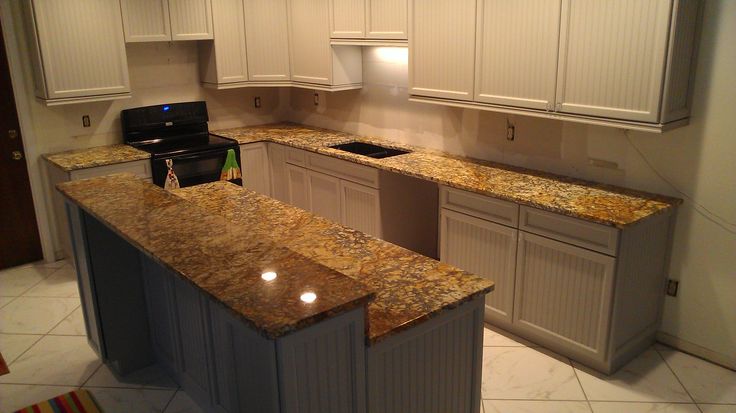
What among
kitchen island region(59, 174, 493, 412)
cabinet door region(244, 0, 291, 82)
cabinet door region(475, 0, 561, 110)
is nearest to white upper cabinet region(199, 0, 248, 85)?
cabinet door region(244, 0, 291, 82)

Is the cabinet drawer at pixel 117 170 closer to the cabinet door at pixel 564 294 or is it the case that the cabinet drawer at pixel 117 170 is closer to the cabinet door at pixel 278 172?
the cabinet door at pixel 278 172

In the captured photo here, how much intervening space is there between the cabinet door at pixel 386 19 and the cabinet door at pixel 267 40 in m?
1.06

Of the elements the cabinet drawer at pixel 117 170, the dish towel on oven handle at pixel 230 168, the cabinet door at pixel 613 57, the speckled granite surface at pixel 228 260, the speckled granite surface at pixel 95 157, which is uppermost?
the cabinet door at pixel 613 57

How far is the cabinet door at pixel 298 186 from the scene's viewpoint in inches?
195

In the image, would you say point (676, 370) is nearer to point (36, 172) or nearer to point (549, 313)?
point (549, 313)

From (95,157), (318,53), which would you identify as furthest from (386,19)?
(95,157)

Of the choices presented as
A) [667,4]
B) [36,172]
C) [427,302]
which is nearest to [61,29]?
[36,172]

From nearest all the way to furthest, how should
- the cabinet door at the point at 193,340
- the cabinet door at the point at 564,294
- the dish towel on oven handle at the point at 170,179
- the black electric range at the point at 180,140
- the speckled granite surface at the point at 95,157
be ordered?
the cabinet door at the point at 193,340 → the cabinet door at the point at 564,294 → the speckled granite surface at the point at 95,157 → the dish towel on oven handle at the point at 170,179 → the black electric range at the point at 180,140

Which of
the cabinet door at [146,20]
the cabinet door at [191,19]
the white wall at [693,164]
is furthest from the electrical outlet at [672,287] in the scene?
the cabinet door at [146,20]

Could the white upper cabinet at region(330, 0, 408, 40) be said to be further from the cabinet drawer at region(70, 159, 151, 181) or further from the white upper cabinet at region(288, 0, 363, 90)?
the cabinet drawer at region(70, 159, 151, 181)

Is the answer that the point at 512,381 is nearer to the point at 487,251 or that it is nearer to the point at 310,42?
the point at 487,251

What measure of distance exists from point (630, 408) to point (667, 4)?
1.91 m

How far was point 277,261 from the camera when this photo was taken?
6.37ft

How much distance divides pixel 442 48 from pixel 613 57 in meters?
1.19
